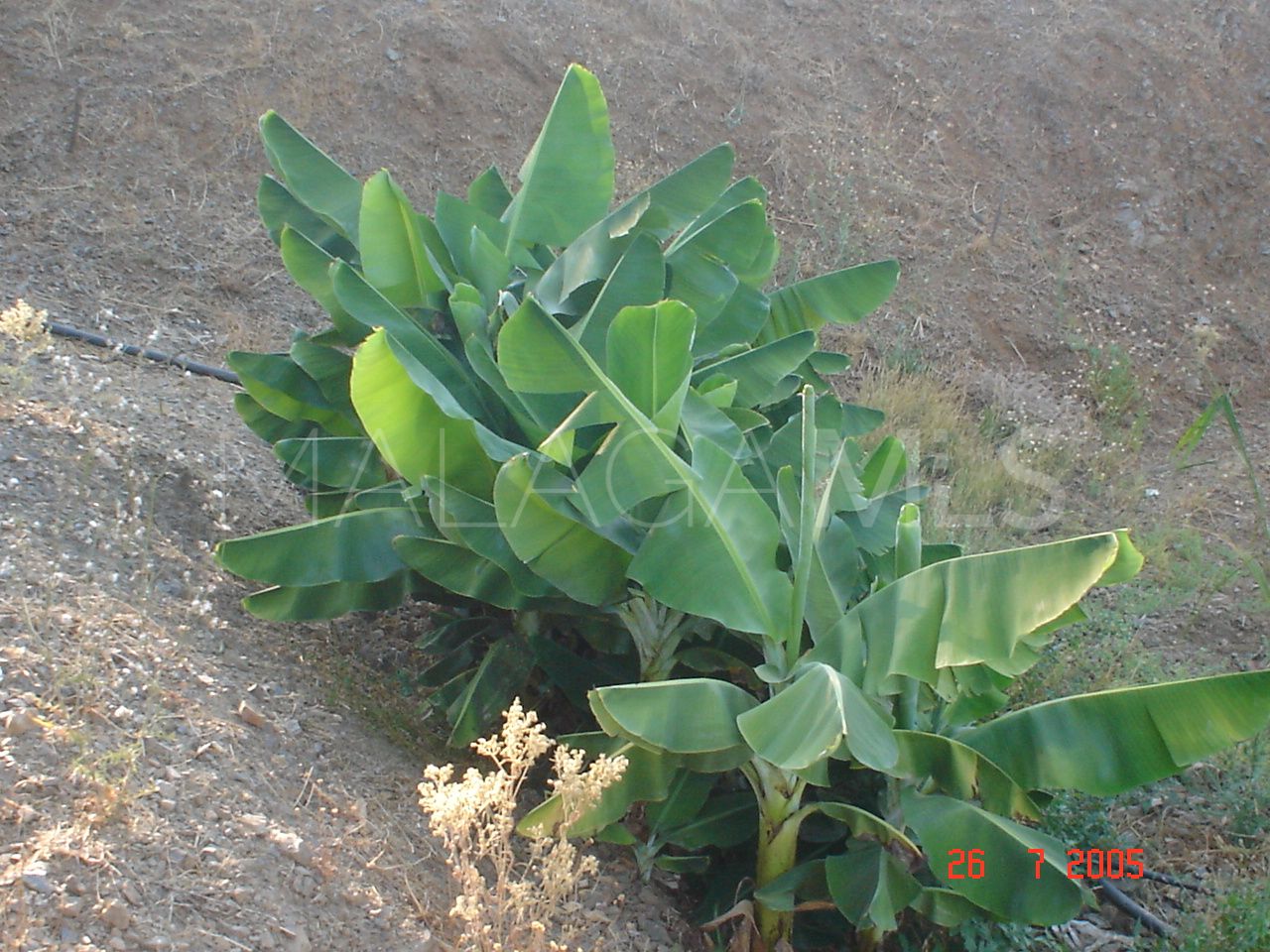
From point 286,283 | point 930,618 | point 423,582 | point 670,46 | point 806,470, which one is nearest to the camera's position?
point 930,618

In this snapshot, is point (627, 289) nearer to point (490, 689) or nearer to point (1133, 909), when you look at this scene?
point (490, 689)

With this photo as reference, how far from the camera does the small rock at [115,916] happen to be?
254cm

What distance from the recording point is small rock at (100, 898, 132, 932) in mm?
2535

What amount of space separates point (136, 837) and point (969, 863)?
216cm

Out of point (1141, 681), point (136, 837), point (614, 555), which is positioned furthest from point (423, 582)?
point (1141, 681)

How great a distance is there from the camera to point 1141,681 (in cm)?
502

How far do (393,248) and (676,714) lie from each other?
6.32 feet

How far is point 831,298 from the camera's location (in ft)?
14.8

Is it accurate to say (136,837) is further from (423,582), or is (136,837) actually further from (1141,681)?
(1141,681)

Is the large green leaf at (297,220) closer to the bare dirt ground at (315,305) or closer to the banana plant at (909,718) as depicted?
the bare dirt ground at (315,305)

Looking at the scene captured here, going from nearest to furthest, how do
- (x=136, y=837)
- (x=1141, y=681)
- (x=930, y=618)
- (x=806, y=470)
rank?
(x=136, y=837) → (x=930, y=618) → (x=806, y=470) → (x=1141, y=681)

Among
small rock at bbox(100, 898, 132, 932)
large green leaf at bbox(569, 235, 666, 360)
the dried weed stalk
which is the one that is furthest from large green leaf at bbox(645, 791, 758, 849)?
small rock at bbox(100, 898, 132, 932)

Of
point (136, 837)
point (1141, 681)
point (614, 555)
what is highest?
point (614, 555)

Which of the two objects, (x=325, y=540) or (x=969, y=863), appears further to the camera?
(x=325, y=540)
